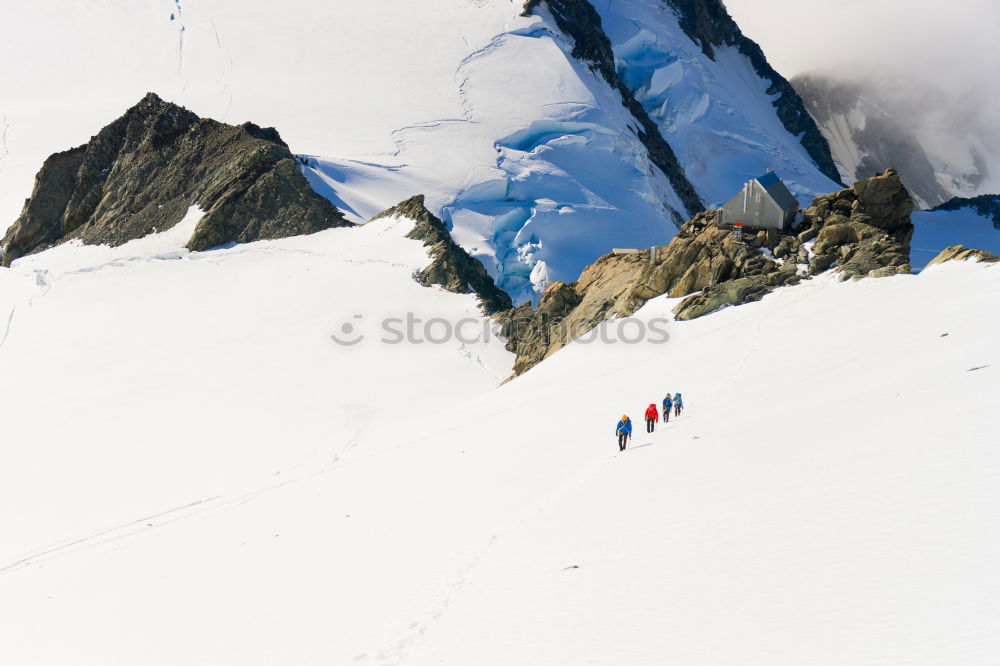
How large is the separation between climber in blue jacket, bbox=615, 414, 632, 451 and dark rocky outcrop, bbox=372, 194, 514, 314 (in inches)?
725

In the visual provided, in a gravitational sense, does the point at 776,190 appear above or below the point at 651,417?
above

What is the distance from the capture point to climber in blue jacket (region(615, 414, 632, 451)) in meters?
15.4

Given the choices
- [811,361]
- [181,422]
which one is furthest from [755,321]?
[181,422]

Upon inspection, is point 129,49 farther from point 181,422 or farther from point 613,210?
point 181,422

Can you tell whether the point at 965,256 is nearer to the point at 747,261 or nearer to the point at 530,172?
the point at 747,261

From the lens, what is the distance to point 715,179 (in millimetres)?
73688

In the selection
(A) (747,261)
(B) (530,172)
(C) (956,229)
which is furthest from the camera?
(C) (956,229)

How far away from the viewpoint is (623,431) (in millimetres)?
15461

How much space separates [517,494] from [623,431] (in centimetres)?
280
